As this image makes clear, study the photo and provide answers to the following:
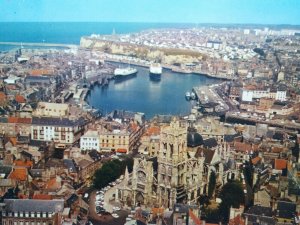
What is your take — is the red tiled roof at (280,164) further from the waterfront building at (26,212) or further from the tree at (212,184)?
the waterfront building at (26,212)

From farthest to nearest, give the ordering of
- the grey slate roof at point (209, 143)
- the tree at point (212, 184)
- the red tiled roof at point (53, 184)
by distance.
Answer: the grey slate roof at point (209, 143)
the tree at point (212, 184)
the red tiled roof at point (53, 184)

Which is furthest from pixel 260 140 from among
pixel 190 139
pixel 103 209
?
pixel 103 209

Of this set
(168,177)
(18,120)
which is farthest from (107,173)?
(18,120)

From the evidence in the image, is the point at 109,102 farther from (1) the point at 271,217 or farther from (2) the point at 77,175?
(1) the point at 271,217

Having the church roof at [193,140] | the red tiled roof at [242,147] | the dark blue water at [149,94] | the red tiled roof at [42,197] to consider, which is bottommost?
the dark blue water at [149,94]

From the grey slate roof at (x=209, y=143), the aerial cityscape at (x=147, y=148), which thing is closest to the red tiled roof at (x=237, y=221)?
the aerial cityscape at (x=147, y=148)

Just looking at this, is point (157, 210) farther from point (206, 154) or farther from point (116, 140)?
point (116, 140)

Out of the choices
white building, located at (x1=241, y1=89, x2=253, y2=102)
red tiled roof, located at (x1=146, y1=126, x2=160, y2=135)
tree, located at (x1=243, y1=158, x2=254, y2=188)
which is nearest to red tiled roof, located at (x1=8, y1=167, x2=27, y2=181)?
tree, located at (x1=243, y1=158, x2=254, y2=188)
